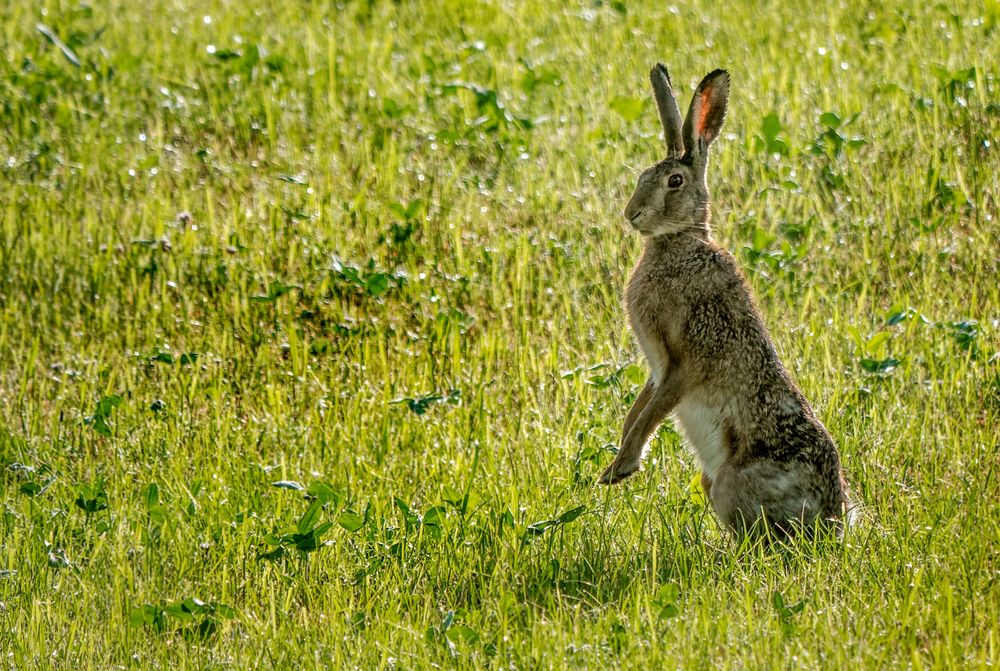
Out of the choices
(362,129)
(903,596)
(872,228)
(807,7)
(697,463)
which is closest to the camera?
(903,596)

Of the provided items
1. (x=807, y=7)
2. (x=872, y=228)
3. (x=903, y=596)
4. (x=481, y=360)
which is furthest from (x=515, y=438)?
(x=807, y=7)

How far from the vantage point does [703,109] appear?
560cm

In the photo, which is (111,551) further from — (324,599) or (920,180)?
(920,180)

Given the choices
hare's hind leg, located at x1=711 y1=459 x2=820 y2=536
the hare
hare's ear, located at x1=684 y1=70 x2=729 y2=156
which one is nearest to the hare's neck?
the hare

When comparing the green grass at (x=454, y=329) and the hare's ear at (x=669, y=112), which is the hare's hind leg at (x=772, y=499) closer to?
the green grass at (x=454, y=329)

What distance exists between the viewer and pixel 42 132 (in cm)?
909

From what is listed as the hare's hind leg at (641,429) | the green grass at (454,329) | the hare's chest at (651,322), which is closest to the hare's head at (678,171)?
the hare's chest at (651,322)

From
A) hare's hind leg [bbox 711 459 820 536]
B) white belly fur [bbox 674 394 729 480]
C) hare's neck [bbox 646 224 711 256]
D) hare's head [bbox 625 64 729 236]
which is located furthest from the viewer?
hare's neck [bbox 646 224 711 256]

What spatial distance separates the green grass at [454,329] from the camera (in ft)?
15.8

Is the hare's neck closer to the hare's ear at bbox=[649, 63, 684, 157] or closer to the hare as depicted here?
the hare

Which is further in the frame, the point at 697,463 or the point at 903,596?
the point at 697,463

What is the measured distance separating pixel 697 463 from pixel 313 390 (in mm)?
2019

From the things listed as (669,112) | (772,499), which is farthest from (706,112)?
(772,499)

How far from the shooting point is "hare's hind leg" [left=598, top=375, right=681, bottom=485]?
5.38m
